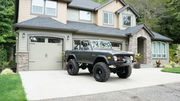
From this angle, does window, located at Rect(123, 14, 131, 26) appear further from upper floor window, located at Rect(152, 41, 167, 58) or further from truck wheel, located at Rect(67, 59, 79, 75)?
truck wheel, located at Rect(67, 59, 79, 75)

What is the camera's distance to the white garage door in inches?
389

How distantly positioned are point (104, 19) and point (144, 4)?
15037 mm

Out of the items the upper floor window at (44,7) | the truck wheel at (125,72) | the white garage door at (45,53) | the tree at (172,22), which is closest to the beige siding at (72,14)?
the upper floor window at (44,7)

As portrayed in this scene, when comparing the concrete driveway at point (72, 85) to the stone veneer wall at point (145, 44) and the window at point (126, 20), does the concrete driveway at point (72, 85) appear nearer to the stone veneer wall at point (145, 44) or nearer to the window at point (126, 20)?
the stone veneer wall at point (145, 44)

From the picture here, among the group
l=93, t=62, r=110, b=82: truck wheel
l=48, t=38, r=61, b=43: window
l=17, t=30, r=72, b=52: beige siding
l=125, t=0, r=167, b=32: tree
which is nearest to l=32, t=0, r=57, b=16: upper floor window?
l=17, t=30, r=72, b=52: beige siding

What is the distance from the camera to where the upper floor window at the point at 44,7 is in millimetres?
11195

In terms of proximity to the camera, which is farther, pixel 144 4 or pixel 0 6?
pixel 144 4

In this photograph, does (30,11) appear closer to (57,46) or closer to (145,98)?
(57,46)

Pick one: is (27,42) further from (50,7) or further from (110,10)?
(110,10)

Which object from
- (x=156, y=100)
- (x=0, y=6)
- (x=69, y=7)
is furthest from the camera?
(x=0, y=6)

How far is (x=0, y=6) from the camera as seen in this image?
682 inches

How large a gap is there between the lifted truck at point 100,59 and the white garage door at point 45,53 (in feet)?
9.23

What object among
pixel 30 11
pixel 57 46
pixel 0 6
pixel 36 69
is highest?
pixel 0 6

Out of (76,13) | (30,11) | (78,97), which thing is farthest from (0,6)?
(78,97)
